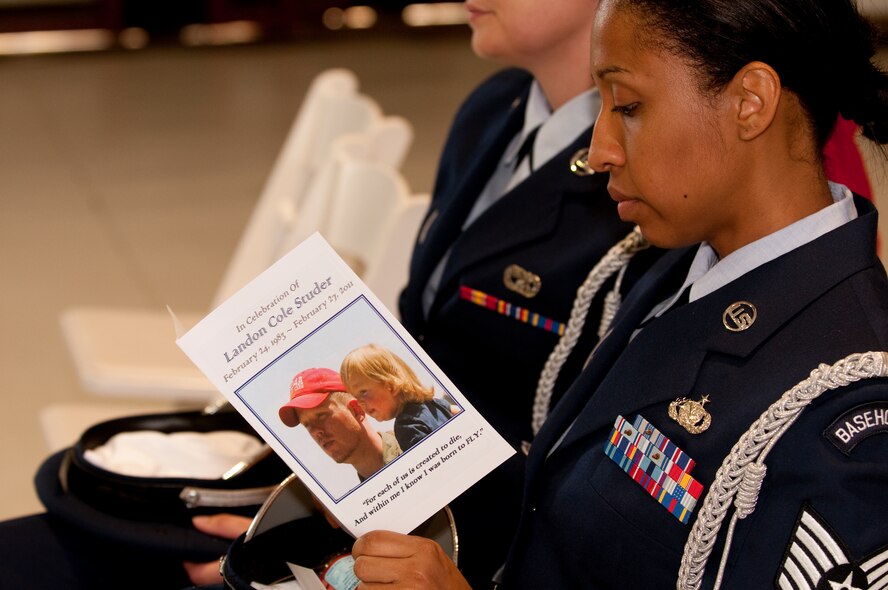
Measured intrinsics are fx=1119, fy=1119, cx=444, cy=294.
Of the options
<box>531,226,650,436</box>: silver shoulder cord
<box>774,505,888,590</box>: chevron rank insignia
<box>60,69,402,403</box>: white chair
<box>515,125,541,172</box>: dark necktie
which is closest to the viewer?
<box>774,505,888,590</box>: chevron rank insignia

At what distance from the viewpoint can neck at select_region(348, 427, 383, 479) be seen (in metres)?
1.15

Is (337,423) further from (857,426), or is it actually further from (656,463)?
(857,426)

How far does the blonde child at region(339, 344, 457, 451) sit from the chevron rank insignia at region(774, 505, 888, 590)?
0.37 metres

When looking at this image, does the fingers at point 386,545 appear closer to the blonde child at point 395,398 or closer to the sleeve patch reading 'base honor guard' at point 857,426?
the blonde child at point 395,398

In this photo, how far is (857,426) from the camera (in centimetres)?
100

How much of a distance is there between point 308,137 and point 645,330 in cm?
178

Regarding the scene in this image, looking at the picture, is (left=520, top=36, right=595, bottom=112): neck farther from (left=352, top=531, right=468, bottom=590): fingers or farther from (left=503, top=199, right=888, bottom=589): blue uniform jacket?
(left=352, top=531, right=468, bottom=590): fingers

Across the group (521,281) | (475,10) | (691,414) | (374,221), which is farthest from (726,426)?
(374,221)

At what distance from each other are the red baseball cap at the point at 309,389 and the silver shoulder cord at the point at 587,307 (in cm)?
42

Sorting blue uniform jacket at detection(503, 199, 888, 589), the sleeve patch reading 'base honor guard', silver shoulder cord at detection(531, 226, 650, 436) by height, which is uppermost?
silver shoulder cord at detection(531, 226, 650, 436)

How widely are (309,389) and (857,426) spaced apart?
53 cm

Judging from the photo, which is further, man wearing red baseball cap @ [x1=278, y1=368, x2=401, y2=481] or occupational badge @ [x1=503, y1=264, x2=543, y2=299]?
occupational badge @ [x1=503, y1=264, x2=543, y2=299]

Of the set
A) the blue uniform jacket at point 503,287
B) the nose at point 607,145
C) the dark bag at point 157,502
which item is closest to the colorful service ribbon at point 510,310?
the blue uniform jacket at point 503,287

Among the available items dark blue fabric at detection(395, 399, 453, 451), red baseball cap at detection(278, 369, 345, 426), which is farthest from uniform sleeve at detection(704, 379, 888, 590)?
red baseball cap at detection(278, 369, 345, 426)
